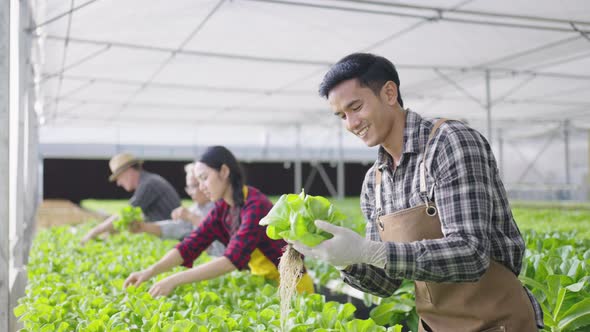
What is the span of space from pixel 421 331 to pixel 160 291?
126 centimetres

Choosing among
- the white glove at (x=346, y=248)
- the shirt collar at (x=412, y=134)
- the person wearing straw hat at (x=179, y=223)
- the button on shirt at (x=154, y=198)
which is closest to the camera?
the white glove at (x=346, y=248)

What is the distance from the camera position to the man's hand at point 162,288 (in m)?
2.62

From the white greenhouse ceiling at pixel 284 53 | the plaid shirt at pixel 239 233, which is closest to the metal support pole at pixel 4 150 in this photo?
the plaid shirt at pixel 239 233

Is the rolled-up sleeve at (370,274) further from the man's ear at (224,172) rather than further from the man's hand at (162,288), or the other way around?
the man's ear at (224,172)

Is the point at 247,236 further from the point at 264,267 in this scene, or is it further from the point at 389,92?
the point at 389,92

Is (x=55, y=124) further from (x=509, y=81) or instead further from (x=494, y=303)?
(x=494, y=303)

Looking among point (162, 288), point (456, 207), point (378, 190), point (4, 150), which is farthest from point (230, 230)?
point (456, 207)

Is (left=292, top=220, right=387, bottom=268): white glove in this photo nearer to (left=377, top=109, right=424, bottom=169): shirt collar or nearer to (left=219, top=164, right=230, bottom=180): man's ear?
(left=377, top=109, right=424, bottom=169): shirt collar

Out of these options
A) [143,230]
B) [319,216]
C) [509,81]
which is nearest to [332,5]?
[143,230]

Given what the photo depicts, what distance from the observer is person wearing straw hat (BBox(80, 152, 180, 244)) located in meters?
5.95

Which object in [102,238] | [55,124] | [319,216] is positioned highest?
[55,124]

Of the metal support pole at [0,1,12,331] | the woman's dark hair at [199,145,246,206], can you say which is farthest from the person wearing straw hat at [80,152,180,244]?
the metal support pole at [0,1,12,331]

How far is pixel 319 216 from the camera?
1680 mm

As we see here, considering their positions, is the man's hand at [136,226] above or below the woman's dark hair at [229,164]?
below
